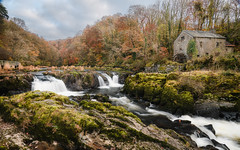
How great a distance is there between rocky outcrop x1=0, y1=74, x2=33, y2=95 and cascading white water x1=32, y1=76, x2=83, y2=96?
0.66 meters

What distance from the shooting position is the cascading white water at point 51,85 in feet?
36.0

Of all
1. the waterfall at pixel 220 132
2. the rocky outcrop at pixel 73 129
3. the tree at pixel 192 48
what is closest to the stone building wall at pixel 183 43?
the tree at pixel 192 48

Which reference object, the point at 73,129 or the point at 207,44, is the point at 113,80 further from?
the point at 207,44

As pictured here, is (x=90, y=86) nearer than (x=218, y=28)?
Yes

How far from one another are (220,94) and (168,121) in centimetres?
364

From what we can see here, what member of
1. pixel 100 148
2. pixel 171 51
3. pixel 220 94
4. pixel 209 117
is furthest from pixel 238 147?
pixel 171 51

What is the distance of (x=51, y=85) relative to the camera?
11727 millimetres

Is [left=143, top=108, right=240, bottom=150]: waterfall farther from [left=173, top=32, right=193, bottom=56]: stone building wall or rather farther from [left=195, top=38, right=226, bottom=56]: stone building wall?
[left=173, top=32, right=193, bottom=56]: stone building wall

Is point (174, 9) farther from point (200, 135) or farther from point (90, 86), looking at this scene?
point (200, 135)

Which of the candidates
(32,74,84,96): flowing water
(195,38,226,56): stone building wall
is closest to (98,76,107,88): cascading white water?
(32,74,84,96): flowing water

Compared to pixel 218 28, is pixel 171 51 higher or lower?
lower

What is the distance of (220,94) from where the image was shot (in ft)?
Result: 22.7

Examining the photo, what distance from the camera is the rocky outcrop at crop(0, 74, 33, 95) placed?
29.2 feet

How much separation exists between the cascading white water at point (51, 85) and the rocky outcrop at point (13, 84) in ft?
2.17
